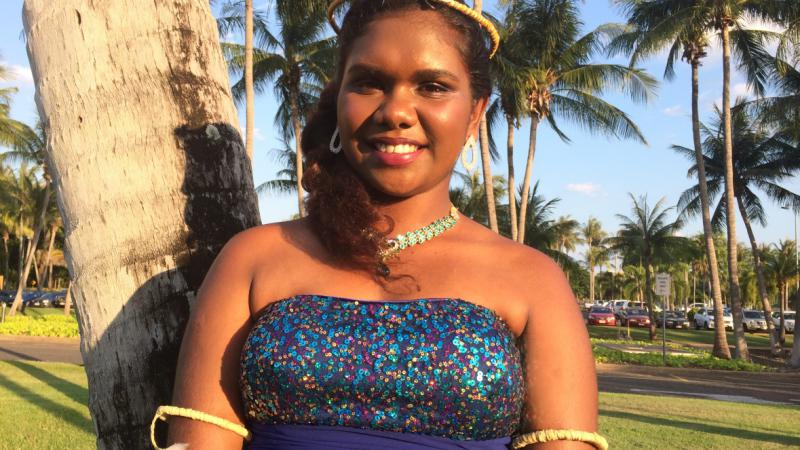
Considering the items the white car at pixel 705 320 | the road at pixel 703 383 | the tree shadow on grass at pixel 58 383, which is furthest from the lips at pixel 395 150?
the white car at pixel 705 320

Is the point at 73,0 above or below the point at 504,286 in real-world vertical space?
above

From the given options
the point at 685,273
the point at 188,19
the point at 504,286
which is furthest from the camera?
the point at 685,273

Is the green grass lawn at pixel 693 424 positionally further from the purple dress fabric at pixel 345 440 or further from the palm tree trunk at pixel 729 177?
the palm tree trunk at pixel 729 177

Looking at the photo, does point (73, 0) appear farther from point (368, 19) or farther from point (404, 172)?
point (404, 172)

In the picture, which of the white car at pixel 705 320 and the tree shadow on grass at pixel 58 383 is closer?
the tree shadow on grass at pixel 58 383

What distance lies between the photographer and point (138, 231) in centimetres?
190

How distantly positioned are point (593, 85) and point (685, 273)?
64188mm

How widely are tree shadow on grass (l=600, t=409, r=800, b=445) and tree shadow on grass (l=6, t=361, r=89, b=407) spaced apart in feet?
23.6

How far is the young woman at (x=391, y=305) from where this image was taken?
5.38 feet

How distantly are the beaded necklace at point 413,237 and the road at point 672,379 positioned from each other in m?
13.3

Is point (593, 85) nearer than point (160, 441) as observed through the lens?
No

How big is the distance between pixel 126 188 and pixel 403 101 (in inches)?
30.6

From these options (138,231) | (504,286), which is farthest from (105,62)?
(504,286)

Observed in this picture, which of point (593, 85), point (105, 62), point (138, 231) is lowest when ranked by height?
point (138, 231)
